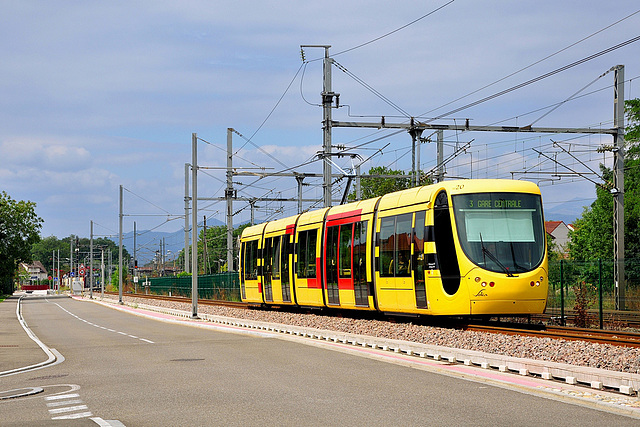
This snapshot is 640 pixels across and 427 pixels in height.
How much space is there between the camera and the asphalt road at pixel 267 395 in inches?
373

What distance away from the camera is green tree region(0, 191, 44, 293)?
99.9m

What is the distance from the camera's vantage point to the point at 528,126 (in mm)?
36656

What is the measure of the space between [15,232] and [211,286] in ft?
162

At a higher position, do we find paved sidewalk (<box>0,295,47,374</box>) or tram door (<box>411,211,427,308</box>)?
tram door (<box>411,211,427,308</box>)

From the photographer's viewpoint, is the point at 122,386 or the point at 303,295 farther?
the point at 303,295

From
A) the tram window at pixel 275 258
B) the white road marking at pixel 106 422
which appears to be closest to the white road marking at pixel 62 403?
the white road marking at pixel 106 422

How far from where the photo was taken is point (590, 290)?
1085 inches

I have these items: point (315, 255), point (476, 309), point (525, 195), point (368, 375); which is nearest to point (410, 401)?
point (368, 375)

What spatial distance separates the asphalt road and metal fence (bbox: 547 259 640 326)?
37.9 ft

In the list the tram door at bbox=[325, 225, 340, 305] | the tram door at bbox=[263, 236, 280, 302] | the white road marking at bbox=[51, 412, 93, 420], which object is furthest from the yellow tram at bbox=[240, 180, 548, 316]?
the white road marking at bbox=[51, 412, 93, 420]

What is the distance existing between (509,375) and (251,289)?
26036 millimetres

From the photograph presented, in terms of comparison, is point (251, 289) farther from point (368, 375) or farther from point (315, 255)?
point (368, 375)

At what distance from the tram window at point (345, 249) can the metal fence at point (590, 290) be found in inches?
273

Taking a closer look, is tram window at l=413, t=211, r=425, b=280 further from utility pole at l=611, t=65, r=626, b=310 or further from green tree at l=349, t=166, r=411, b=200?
green tree at l=349, t=166, r=411, b=200
